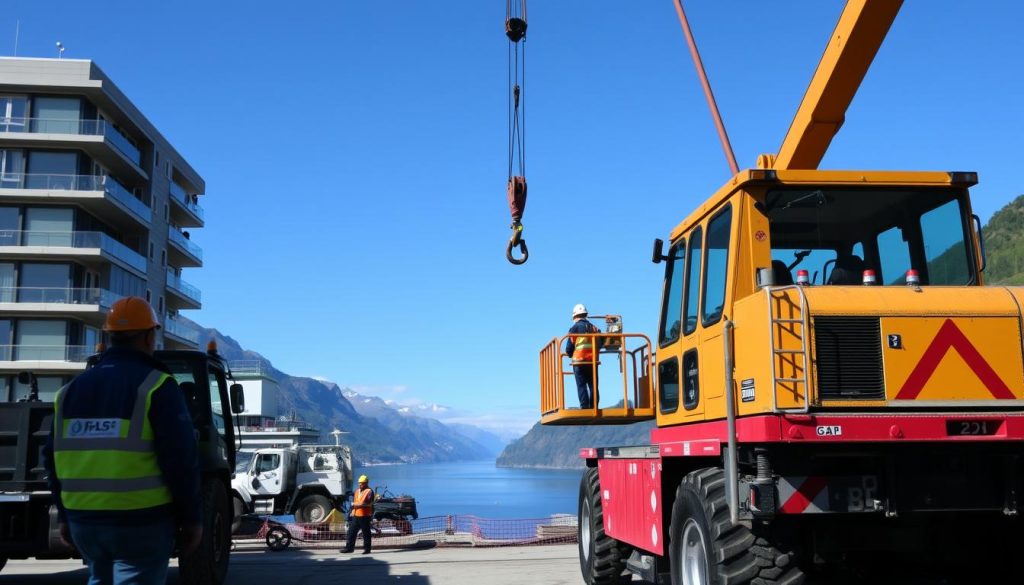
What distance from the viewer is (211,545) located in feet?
34.7

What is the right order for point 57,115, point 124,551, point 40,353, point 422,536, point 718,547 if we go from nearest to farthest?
point 124,551, point 718,547, point 422,536, point 40,353, point 57,115

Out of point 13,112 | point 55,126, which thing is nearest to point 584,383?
point 55,126

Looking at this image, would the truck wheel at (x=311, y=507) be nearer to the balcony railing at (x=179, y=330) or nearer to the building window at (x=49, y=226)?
the building window at (x=49, y=226)

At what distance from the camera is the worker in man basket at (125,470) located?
14.6ft

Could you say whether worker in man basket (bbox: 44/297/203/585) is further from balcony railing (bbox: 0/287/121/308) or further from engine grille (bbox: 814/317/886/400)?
balcony railing (bbox: 0/287/121/308)

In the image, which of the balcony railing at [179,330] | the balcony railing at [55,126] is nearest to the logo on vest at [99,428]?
the balcony railing at [55,126]

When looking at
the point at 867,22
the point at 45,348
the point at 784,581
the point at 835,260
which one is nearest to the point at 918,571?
the point at 784,581

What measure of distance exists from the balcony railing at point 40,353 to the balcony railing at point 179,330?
9.47 meters

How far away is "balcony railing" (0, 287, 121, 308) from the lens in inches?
1967

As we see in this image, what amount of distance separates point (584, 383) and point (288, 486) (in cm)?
2455

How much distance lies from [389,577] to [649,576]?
6048 millimetres

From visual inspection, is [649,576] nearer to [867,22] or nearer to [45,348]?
[867,22]

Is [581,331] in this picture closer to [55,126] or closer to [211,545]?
[211,545]

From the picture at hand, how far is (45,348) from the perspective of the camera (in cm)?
4981
